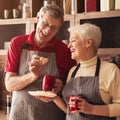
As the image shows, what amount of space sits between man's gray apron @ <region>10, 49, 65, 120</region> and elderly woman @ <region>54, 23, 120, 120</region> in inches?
4.3

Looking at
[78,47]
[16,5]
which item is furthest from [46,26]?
[16,5]

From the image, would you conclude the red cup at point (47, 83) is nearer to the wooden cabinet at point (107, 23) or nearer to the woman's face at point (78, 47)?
the woman's face at point (78, 47)

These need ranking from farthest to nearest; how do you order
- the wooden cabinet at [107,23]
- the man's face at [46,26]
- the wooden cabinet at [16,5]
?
the wooden cabinet at [16,5] → the wooden cabinet at [107,23] → the man's face at [46,26]

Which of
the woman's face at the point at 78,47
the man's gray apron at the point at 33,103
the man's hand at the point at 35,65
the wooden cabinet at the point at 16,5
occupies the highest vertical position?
the wooden cabinet at the point at 16,5

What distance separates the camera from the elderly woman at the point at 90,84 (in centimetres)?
149

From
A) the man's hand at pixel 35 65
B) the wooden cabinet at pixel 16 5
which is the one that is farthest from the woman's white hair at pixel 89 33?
the wooden cabinet at pixel 16 5

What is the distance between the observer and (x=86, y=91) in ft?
5.08

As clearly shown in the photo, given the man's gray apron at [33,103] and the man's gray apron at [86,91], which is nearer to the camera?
the man's gray apron at [86,91]

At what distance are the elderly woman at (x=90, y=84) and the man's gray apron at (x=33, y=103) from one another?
109mm

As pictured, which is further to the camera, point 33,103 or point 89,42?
point 33,103

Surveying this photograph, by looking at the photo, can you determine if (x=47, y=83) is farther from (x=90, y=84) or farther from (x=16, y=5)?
(x=16, y=5)

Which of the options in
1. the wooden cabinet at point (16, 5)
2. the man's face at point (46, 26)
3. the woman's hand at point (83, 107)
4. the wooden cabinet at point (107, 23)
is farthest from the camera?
the wooden cabinet at point (16, 5)

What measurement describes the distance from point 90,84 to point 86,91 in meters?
A: 0.04

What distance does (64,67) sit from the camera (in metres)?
1.81
